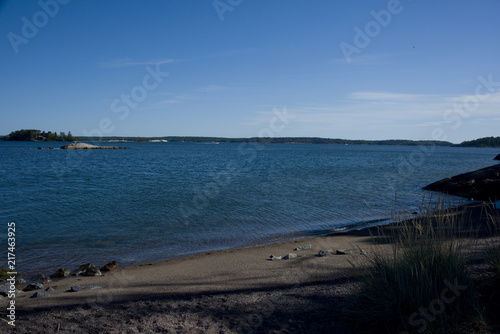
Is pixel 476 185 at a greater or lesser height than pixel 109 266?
greater

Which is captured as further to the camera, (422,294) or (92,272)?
(92,272)

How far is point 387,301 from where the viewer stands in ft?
14.2

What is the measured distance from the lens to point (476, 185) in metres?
22.2

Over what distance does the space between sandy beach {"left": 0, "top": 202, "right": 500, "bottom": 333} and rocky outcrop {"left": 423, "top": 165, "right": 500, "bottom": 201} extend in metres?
14.5

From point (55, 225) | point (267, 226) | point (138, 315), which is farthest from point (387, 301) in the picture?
point (55, 225)

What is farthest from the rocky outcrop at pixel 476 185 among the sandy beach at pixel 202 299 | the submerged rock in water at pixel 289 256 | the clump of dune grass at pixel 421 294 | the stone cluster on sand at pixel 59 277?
the stone cluster on sand at pixel 59 277

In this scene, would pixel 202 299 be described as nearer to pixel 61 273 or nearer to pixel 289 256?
pixel 289 256

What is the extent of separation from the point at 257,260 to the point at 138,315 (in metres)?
4.12

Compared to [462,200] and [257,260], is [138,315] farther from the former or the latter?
[462,200]

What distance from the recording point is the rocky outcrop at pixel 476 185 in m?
20.1

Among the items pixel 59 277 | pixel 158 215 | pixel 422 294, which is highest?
pixel 422 294

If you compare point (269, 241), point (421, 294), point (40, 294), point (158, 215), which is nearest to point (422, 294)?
point (421, 294)

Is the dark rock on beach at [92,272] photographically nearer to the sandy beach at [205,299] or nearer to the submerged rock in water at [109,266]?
the sandy beach at [205,299]

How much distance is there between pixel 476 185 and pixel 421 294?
21.7 meters
